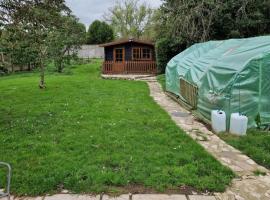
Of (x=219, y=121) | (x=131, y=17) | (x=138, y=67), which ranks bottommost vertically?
(x=219, y=121)

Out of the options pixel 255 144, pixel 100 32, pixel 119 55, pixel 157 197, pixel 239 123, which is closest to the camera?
pixel 157 197

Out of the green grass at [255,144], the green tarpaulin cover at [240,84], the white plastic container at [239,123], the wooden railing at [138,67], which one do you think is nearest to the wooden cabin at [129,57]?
the wooden railing at [138,67]

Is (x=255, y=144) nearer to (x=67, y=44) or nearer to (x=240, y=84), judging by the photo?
(x=240, y=84)

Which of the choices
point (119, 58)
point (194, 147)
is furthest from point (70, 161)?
point (119, 58)

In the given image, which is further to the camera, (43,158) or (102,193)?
(43,158)

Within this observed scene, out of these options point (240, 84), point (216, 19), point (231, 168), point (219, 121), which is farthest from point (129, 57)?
point (231, 168)

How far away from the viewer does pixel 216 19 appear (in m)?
15.4

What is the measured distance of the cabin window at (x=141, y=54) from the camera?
20.5 meters

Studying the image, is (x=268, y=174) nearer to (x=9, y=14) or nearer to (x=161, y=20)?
(x=9, y=14)

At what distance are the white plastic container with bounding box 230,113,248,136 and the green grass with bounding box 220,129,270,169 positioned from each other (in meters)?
0.13

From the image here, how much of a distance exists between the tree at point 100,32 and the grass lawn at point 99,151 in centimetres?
2923

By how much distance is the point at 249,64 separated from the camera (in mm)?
5914

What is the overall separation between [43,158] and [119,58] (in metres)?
17.0

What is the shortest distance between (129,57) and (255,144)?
16.2 m
